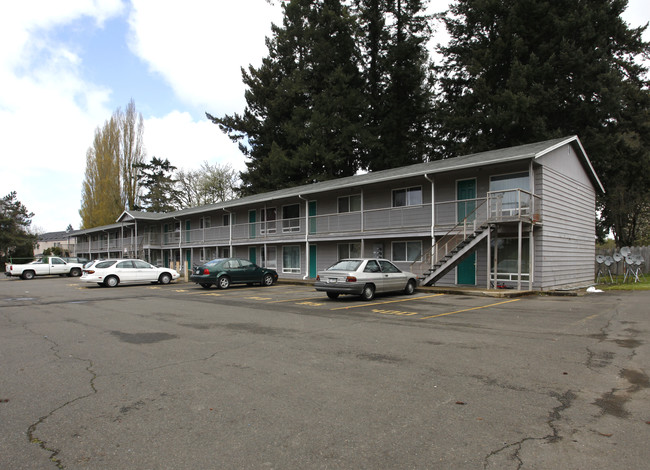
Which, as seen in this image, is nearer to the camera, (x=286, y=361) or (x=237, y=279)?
(x=286, y=361)

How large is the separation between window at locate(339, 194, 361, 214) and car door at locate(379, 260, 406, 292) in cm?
886

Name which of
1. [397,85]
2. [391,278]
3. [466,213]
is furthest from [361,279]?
[397,85]

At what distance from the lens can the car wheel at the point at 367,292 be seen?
1404cm

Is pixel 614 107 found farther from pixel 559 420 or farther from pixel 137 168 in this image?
→ pixel 137 168

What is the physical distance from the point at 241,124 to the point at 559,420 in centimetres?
4540

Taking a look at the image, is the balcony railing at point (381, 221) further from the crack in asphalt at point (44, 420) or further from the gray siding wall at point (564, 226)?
the crack in asphalt at point (44, 420)

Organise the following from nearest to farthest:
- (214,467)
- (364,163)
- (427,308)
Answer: (214,467) < (427,308) < (364,163)

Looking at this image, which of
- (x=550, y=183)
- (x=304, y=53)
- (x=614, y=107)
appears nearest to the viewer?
(x=550, y=183)

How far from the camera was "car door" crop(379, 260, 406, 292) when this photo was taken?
14.9 meters

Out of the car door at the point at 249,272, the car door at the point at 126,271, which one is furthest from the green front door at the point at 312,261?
the car door at the point at 126,271

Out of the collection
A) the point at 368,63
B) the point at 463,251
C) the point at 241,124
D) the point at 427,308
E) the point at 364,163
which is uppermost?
the point at 368,63

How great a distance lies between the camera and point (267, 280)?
22.2 meters

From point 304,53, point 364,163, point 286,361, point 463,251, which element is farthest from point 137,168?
point 286,361

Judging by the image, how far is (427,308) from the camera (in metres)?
12.0
